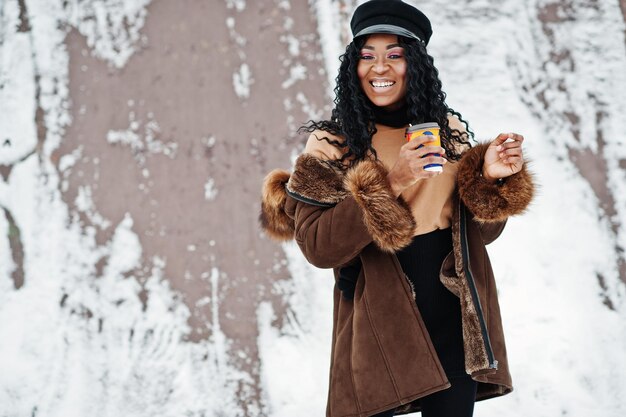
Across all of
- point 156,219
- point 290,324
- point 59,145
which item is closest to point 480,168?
point 290,324

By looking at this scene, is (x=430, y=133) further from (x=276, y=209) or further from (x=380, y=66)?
(x=276, y=209)

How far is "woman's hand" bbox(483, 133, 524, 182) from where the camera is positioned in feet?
5.19

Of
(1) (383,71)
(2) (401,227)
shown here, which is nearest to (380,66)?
(1) (383,71)

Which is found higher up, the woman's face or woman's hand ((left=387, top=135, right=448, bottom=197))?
the woman's face

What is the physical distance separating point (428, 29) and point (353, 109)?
290 mm

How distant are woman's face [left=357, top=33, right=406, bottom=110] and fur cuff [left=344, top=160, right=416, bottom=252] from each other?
231 mm

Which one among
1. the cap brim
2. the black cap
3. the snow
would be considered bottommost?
the cap brim

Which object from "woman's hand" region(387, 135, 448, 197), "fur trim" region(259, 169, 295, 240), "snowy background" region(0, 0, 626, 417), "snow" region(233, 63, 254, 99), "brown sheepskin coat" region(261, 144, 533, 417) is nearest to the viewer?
"woman's hand" region(387, 135, 448, 197)

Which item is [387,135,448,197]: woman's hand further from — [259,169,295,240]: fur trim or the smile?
[259,169,295,240]: fur trim

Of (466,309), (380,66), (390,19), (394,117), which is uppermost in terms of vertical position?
(390,19)

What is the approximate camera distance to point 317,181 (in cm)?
159

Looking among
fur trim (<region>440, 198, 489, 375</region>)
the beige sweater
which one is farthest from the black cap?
fur trim (<region>440, 198, 489, 375</region>)

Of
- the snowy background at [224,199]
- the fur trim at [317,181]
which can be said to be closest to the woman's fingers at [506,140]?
the fur trim at [317,181]

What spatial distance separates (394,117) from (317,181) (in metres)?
0.27
